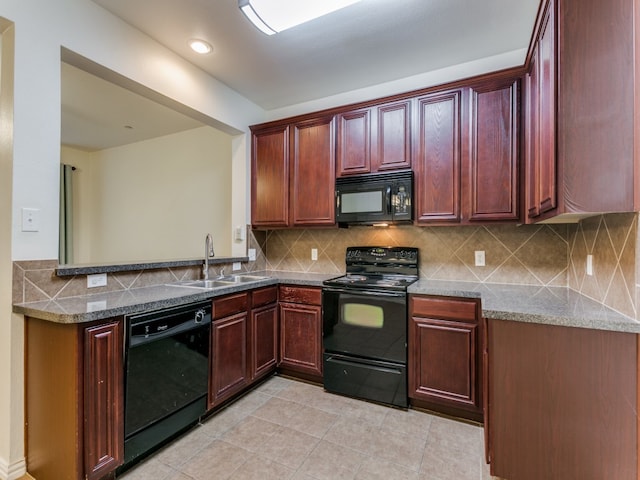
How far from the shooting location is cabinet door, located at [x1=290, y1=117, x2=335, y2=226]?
287 cm

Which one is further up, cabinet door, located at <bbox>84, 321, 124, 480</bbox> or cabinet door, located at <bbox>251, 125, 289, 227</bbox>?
cabinet door, located at <bbox>251, 125, 289, 227</bbox>

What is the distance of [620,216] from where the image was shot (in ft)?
4.52

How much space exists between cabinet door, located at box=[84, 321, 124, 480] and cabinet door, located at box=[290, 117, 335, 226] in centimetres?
178

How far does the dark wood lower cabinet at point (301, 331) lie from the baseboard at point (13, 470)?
1.67m

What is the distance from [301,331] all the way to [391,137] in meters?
1.81

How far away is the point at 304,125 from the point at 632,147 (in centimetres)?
234

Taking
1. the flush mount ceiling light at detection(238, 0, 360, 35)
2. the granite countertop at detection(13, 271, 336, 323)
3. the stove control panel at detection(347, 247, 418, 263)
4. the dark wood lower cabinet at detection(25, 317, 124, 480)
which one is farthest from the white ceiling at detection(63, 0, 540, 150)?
the dark wood lower cabinet at detection(25, 317, 124, 480)

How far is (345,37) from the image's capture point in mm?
2262

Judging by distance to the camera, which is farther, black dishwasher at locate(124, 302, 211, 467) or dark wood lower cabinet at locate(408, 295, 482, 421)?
dark wood lower cabinet at locate(408, 295, 482, 421)

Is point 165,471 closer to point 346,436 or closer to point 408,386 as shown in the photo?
point 346,436

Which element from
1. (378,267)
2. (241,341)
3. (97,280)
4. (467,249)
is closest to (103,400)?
(97,280)

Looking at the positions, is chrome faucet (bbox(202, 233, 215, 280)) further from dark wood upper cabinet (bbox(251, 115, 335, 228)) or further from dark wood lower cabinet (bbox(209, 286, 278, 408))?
dark wood upper cabinet (bbox(251, 115, 335, 228))

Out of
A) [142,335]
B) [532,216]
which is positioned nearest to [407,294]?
[532,216]

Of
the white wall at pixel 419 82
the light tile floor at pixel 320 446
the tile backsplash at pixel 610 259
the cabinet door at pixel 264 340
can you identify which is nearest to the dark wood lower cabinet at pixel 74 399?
the light tile floor at pixel 320 446
